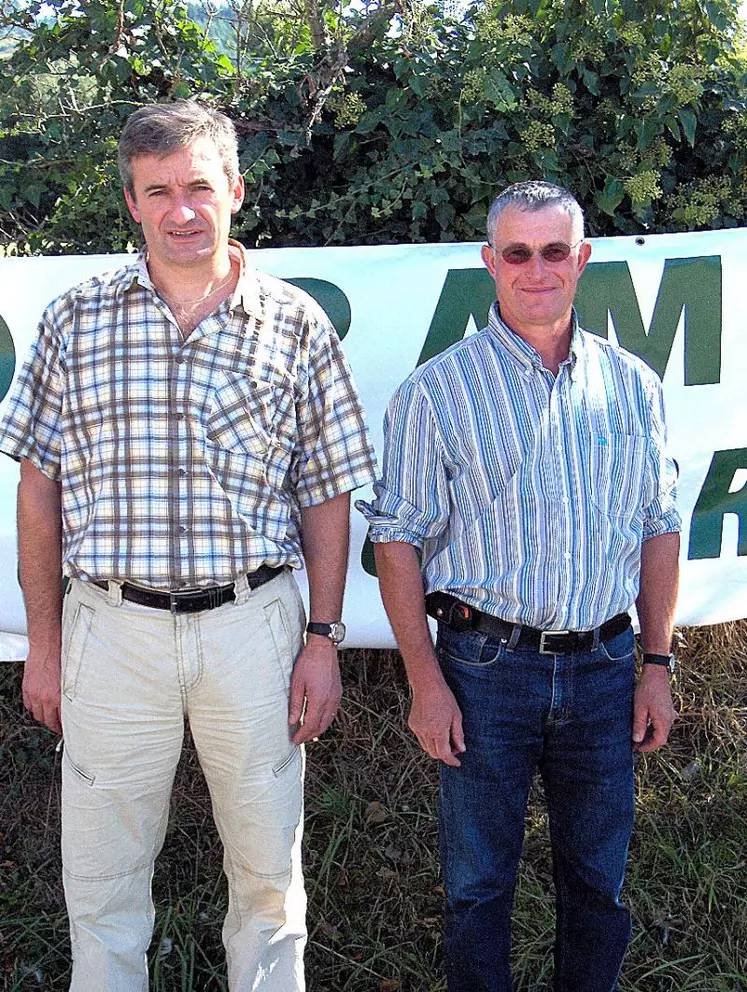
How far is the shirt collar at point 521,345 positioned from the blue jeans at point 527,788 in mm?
691

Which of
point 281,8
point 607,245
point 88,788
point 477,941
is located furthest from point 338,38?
point 477,941

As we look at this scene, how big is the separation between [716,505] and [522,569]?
57.6 inches

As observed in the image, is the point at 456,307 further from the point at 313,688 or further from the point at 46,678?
the point at 46,678

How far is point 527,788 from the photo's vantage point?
2.72 meters

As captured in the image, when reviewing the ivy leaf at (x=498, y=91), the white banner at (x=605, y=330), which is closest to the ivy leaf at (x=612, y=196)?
the white banner at (x=605, y=330)

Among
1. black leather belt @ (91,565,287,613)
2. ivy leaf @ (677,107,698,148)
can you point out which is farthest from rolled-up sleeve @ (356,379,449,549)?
ivy leaf @ (677,107,698,148)

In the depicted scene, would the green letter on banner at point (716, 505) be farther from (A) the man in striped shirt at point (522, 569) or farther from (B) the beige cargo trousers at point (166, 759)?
(B) the beige cargo trousers at point (166, 759)

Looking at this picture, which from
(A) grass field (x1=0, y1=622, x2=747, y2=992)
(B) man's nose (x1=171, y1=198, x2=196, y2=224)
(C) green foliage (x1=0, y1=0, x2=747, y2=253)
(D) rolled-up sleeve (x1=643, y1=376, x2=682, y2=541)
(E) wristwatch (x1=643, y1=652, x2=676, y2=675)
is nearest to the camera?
(B) man's nose (x1=171, y1=198, x2=196, y2=224)

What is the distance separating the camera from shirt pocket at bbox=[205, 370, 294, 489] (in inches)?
99.9

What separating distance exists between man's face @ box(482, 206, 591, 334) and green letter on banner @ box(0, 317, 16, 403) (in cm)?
182

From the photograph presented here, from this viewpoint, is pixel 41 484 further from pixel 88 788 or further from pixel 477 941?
pixel 477 941

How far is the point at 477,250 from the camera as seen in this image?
3.64m

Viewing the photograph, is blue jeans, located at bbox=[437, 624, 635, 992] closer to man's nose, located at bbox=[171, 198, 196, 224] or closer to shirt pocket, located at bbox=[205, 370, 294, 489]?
shirt pocket, located at bbox=[205, 370, 294, 489]

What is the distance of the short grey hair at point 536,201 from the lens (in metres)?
2.56
